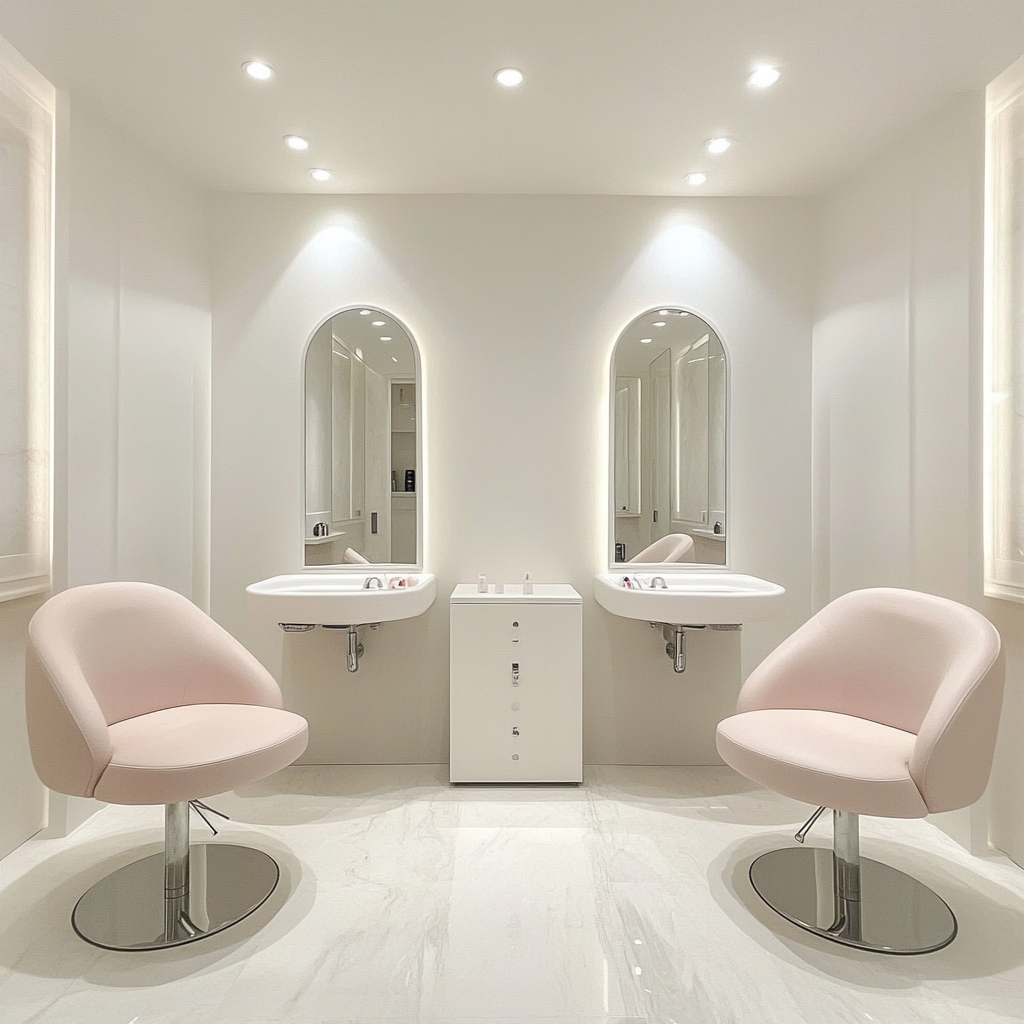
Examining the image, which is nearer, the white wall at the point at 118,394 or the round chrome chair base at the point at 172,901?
the round chrome chair base at the point at 172,901

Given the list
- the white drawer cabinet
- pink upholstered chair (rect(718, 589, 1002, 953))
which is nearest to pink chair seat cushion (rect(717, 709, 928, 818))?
pink upholstered chair (rect(718, 589, 1002, 953))

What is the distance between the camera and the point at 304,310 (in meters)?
3.14

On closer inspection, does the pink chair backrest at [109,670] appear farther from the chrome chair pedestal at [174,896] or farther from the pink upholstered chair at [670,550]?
the pink upholstered chair at [670,550]

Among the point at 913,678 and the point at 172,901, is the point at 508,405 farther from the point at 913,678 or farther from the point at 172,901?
the point at 172,901

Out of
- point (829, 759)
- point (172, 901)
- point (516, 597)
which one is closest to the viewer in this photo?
point (829, 759)

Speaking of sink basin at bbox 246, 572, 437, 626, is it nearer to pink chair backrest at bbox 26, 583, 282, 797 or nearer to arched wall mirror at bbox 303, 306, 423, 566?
pink chair backrest at bbox 26, 583, 282, 797

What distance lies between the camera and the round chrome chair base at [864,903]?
185 centimetres

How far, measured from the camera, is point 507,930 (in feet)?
6.21

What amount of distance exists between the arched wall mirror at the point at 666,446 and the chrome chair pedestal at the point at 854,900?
1327 millimetres

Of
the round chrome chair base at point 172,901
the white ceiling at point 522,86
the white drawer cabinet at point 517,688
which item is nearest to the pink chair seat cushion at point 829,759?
the white drawer cabinet at point 517,688

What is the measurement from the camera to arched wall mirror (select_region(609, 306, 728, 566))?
3.13 metres

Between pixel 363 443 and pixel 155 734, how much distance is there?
155 cm

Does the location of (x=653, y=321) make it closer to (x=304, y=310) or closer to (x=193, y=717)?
(x=304, y=310)

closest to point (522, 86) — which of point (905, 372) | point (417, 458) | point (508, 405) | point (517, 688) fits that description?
point (508, 405)
